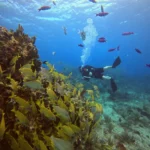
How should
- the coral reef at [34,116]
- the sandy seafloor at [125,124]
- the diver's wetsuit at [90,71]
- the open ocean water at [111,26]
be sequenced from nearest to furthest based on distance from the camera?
the coral reef at [34,116], the sandy seafloor at [125,124], the open ocean water at [111,26], the diver's wetsuit at [90,71]

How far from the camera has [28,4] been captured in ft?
85.1

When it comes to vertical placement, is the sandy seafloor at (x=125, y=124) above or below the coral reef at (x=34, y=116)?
below

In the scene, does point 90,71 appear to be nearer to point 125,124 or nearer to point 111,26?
point 125,124

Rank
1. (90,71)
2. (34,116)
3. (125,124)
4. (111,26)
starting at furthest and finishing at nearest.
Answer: (111,26)
(90,71)
(125,124)
(34,116)

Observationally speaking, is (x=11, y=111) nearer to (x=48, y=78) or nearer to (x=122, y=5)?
(x=48, y=78)

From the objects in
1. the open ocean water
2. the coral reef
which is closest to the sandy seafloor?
the open ocean water

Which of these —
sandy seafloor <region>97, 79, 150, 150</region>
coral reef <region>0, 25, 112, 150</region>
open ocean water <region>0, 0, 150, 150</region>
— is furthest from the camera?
open ocean water <region>0, 0, 150, 150</region>

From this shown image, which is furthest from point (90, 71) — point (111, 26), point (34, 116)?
point (111, 26)

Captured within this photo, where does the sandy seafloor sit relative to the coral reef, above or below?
below

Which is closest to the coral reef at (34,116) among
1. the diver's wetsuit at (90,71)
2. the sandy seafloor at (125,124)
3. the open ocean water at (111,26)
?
the sandy seafloor at (125,124)

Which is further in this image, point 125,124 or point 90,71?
point 90,71

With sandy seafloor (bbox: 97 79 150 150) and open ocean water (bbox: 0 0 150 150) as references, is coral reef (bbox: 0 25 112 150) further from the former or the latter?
open ocean water (bbox: 0 0 150 150)

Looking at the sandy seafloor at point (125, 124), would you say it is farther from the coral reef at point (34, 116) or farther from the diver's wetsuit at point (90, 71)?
the coral reef at point (34, 116)

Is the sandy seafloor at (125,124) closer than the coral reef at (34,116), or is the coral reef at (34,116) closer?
the coral reef at (34,116)
